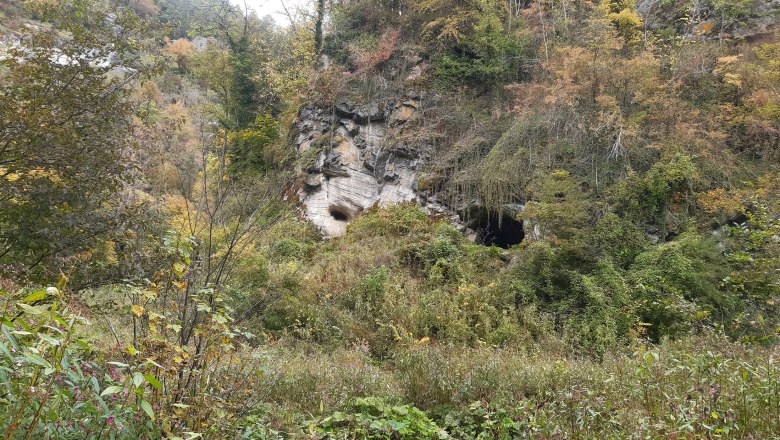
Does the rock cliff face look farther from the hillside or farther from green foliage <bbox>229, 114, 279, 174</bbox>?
green foliage <bbox>229, 114, 279, 174</bbox>

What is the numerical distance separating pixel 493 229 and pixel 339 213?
219 inches

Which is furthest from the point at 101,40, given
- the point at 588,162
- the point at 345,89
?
the point at 345,89

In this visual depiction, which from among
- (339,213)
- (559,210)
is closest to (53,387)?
(559,210)

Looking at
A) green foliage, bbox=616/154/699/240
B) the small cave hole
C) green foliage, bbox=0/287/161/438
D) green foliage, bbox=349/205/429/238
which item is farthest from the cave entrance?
green foliage, bbox=0/287/161/438

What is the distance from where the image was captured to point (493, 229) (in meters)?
13.6

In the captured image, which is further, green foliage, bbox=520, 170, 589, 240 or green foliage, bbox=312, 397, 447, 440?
green foliage, bbox=520, 170, 589, 240

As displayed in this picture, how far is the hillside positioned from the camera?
278 cm

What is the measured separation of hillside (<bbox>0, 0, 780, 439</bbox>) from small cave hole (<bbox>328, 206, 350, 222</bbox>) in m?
0.09

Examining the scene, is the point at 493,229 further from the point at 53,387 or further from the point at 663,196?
the point at 53,387

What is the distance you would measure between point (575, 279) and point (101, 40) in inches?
347

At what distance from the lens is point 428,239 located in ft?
38.9

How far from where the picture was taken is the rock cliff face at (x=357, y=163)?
1506cm

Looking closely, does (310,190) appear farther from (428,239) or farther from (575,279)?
(575,279)

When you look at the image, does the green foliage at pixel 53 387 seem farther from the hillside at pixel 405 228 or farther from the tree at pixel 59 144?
the tree at pixel 59 144
